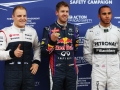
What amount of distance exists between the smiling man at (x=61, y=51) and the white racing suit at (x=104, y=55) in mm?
219

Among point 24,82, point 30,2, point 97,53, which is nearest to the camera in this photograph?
point 24,82

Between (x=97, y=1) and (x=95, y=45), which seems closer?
(x=95, y=45)

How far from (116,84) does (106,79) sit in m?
0.13

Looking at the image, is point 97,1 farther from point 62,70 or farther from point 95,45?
point 62,70

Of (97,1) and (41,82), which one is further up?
→ (97,1)

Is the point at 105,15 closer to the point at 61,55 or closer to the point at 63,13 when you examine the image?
the point at 63,13

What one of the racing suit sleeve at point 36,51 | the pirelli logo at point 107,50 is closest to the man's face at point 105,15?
the pirelli logo at point 107,50

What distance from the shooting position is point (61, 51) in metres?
2.86

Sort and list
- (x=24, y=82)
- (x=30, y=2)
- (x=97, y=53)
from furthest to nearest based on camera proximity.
→ 1. (x=30, y=2)
2. (x=97, y=53)
3. (x=24, y=82)

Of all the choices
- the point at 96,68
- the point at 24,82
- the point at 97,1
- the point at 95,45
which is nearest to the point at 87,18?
the point at 97,1

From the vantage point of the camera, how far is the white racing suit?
284 centimetres

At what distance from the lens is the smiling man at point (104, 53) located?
2.84 meters

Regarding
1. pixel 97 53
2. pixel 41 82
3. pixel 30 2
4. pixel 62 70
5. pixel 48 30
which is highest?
pixel 30 2

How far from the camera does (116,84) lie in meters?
2.82
